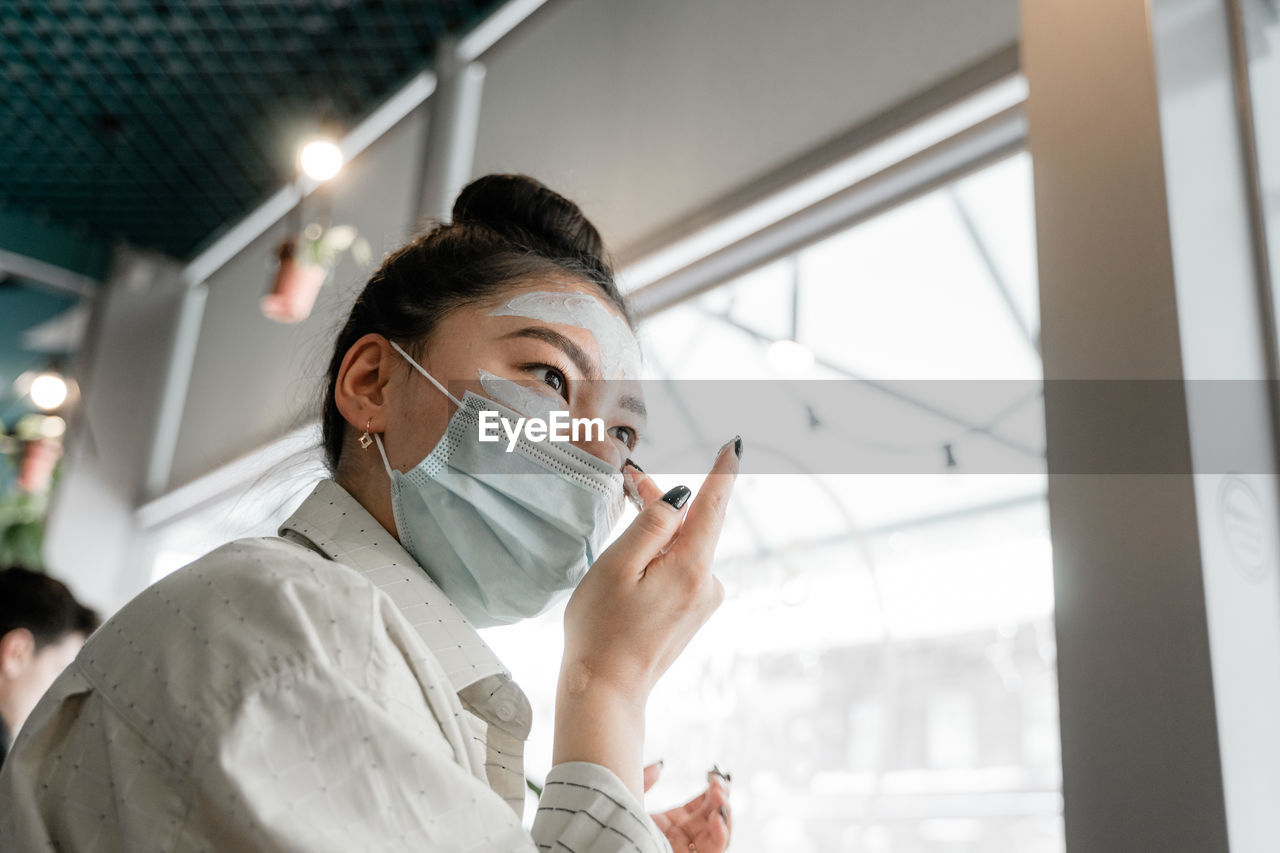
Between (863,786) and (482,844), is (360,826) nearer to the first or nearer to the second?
(482,844)

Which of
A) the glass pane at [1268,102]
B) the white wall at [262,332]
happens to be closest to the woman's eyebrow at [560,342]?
the glass pane at [1268,102]

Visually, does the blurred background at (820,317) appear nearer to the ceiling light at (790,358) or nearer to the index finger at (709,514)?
the ceiling light at (790,358)

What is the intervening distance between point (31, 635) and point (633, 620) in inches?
88.4

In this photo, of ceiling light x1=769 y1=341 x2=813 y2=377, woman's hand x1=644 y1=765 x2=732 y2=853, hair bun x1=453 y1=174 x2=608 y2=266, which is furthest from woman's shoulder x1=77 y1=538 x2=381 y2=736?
ceiling light x1=769 y1=341 x2=813 y2=377

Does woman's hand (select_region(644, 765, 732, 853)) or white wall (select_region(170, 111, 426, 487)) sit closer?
woman's hand (select_region(644, 765, 732, 853))

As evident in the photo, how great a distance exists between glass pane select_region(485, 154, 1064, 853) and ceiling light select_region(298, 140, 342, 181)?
1.49 meters

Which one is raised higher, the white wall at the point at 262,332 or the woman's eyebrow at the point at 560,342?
the white wall at the point at 262,332

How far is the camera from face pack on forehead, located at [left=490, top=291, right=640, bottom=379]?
1.18 meters

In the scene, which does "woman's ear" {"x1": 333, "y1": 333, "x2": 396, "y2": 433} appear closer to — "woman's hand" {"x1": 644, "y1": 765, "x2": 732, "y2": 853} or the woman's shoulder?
the woman's shoulder

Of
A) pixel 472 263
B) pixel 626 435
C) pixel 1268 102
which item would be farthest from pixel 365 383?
pixel 1268 102

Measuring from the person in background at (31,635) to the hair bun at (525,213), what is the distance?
5.69 feet

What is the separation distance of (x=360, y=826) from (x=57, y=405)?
4306 millimetres

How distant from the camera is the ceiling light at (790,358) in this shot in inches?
84.2

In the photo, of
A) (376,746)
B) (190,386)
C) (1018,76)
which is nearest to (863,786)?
(1018,76)
